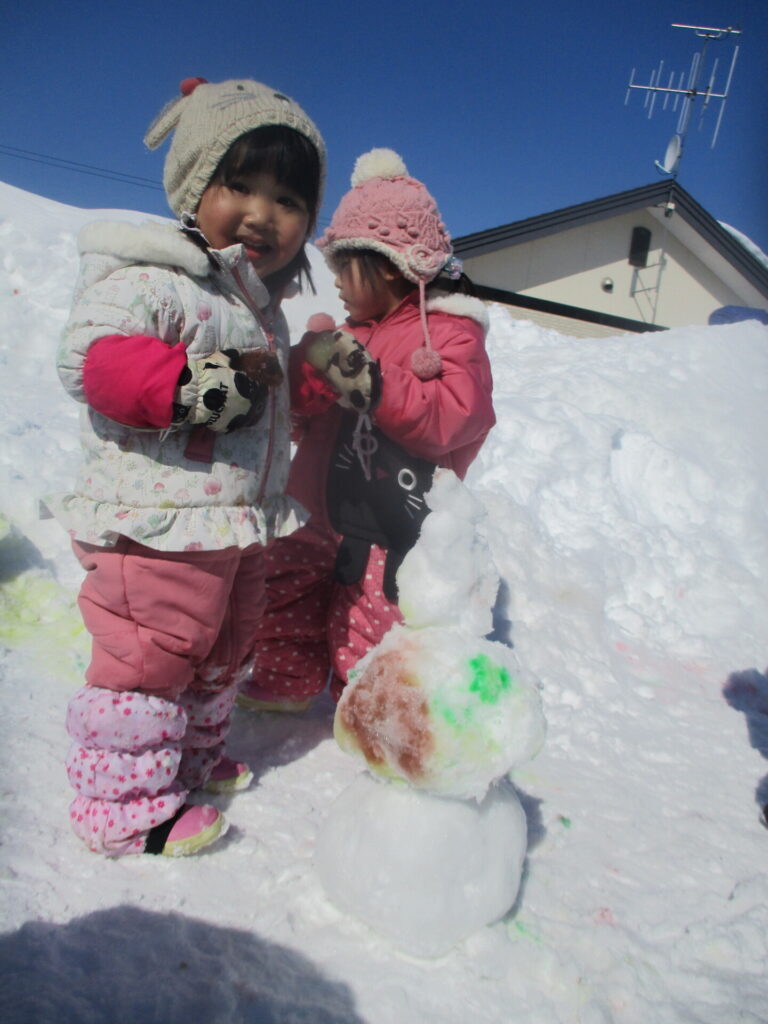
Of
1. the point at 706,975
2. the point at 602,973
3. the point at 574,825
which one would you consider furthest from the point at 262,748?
the point at 706,975

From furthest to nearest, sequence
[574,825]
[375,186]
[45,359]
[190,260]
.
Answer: [45,359], [375,186], [574,825], [190,260]

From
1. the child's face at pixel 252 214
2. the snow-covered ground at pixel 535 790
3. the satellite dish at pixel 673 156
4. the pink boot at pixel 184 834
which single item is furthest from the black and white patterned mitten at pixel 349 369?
the satellite dish at pixel 673 156

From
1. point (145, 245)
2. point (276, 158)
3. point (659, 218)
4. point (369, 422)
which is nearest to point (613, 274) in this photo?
point (659, 218)

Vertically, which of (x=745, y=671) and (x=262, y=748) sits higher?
(x=745, y=671)

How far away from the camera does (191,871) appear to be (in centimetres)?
137

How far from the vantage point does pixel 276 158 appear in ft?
4.92

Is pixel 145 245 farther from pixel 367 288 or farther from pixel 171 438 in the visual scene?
pixel 367 288

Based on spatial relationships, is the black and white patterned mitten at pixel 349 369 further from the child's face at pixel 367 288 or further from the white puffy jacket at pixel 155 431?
the child's face at pixel 367 288

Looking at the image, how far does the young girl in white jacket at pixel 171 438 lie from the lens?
129cm

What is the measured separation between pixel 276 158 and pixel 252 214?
13 centimetres

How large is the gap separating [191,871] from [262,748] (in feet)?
1.80

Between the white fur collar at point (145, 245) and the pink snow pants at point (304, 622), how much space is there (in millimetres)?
888

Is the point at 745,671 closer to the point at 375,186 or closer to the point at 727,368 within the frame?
the point at 375,186

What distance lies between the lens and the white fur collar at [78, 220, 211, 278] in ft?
4.37
